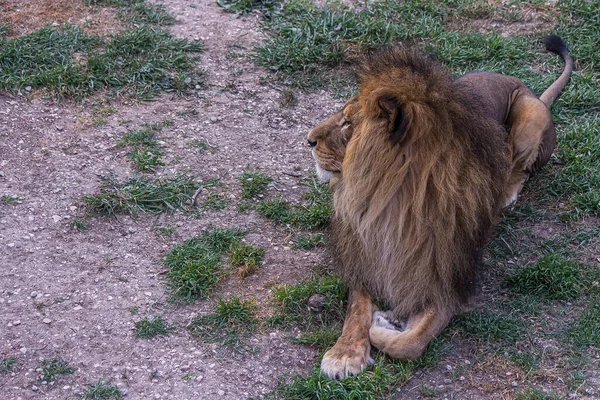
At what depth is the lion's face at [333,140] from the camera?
3.81 meters

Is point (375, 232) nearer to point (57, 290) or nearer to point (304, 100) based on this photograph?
point (57, 290)

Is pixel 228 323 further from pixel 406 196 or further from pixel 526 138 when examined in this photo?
pixel 526 138

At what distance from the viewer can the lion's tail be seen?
5.80 metres

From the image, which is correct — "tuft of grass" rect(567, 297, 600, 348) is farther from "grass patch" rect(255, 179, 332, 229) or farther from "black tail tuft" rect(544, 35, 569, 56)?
"black tail tuft" rect(544, 35, 569, 56)

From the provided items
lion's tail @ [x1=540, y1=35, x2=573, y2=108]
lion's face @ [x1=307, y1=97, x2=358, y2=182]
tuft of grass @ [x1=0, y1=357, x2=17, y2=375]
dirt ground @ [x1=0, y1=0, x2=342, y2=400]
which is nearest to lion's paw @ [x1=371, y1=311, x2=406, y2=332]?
dirt ground @ [x1=0, y1=0, x2=342, y2=400]

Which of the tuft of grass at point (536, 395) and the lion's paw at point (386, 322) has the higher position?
the tuft of grass at point (536, 395)

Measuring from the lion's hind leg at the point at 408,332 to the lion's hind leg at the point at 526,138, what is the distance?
4.61 ft

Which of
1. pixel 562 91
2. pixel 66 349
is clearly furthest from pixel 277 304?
pixel 562 91

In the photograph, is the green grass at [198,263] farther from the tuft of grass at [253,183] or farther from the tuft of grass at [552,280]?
the tuft of grass at [552,280]

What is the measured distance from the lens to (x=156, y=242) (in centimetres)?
457

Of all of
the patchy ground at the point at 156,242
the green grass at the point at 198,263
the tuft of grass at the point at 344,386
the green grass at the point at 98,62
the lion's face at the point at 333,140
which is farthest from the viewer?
the green grass at the point at 98,62

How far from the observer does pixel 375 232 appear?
3.69 metres

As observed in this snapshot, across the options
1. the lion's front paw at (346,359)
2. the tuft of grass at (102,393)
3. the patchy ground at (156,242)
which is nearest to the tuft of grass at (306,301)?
the patchy ground at (156,242)

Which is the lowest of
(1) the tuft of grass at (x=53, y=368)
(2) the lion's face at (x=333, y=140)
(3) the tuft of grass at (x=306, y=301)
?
(1) the tuft of grass at (x=53, y=368)
